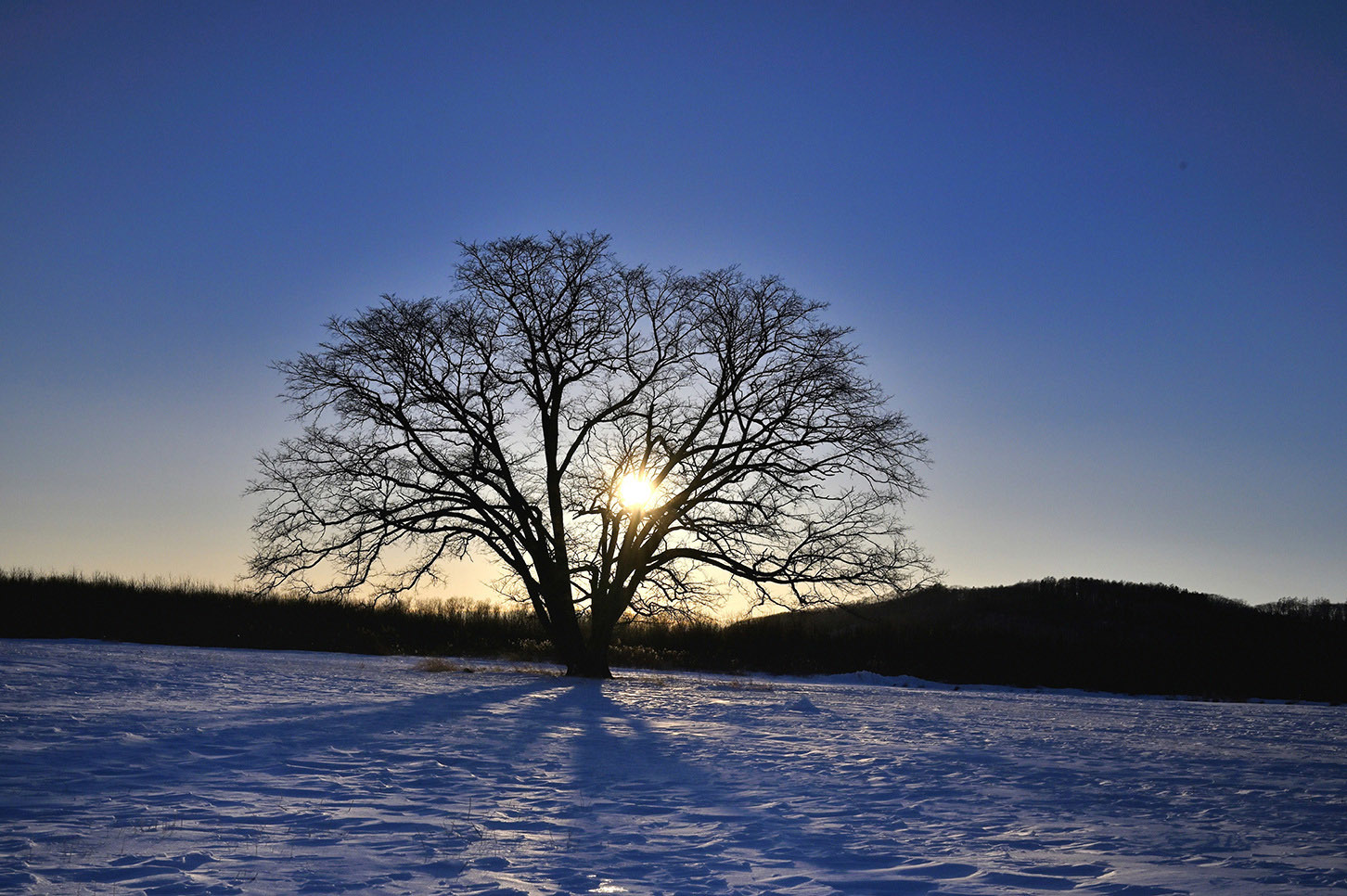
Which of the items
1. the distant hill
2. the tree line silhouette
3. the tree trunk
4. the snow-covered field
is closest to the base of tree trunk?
the tree trunk

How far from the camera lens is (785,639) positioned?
46.8 m

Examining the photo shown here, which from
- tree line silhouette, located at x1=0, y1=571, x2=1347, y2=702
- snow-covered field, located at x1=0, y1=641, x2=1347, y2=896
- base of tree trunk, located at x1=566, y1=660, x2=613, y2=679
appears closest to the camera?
snow-covered field, located at x1=0, y1=641, x2=1347, y2=896

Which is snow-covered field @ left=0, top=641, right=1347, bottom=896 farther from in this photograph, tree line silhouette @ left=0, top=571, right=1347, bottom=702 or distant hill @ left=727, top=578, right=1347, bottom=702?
distant hill @ left=727, top=578, right=1347, bottom=702

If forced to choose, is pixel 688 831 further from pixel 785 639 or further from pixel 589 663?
pixel 785 639

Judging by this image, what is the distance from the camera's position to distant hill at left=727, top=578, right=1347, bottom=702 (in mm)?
42719

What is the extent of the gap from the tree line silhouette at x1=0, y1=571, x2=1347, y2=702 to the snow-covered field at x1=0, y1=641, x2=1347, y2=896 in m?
23.4

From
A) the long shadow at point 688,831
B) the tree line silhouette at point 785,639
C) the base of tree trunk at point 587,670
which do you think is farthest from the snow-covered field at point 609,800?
the tree line silhouette at point 785,639

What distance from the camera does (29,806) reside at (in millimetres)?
7492

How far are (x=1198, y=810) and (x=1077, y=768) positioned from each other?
9.38ft

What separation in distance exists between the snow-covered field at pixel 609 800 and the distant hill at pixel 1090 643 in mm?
27013

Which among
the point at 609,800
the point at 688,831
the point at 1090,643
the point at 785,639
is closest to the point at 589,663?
the point at 609,800

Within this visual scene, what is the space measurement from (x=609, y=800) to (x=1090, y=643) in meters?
47.2

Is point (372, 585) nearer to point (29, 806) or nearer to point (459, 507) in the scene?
point (459, 507)

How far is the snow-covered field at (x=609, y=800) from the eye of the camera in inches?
252
